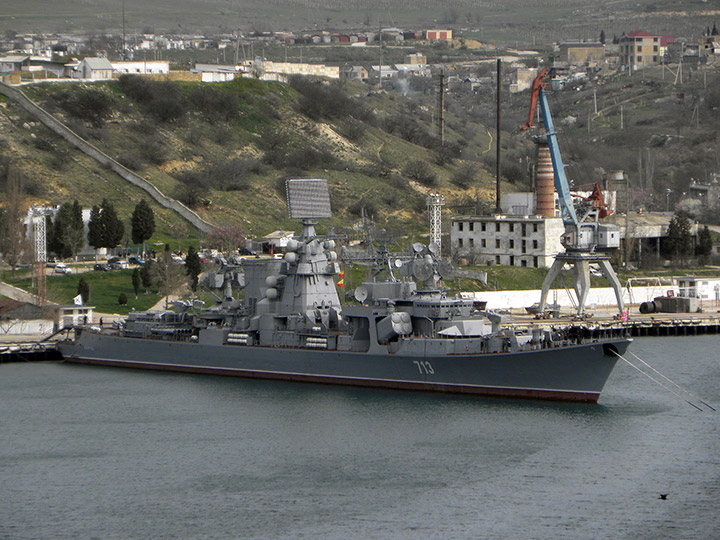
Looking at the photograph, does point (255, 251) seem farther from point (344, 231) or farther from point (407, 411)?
point (407, 411)

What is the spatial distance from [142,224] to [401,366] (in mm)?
32042

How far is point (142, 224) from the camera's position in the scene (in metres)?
81.1

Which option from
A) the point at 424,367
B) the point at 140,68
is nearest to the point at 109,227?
the point at 424,367

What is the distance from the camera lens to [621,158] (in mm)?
133750

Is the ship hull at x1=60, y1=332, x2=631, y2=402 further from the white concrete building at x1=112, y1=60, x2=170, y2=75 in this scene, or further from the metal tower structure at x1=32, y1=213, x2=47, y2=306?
the white concrete building at x1=112, y1=60, x2=170, y2=75

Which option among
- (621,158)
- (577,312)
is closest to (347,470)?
(577,312)

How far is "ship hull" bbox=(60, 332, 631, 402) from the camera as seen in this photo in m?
50.3

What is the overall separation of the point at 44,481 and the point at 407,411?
14535 mm

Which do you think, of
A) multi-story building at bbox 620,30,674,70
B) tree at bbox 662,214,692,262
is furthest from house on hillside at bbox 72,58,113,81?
multi-story building at bbox 620,30,674,70

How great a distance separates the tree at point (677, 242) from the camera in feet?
295

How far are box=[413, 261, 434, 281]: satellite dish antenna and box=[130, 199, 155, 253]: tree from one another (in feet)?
102

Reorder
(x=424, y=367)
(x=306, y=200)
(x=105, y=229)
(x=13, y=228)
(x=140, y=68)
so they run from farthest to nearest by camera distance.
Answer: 1. (x=140, y=68)
2. (x=105, y=229)
3. (x=13, y=228)
4. (x=306, y=200)
5. (x=424, y=367)

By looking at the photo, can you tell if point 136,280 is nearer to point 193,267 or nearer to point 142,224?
point 193,267

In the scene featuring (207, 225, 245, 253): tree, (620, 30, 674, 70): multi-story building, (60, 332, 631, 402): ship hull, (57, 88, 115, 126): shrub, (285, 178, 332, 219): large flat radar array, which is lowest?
(60, 332, 631, 402): ship hull
